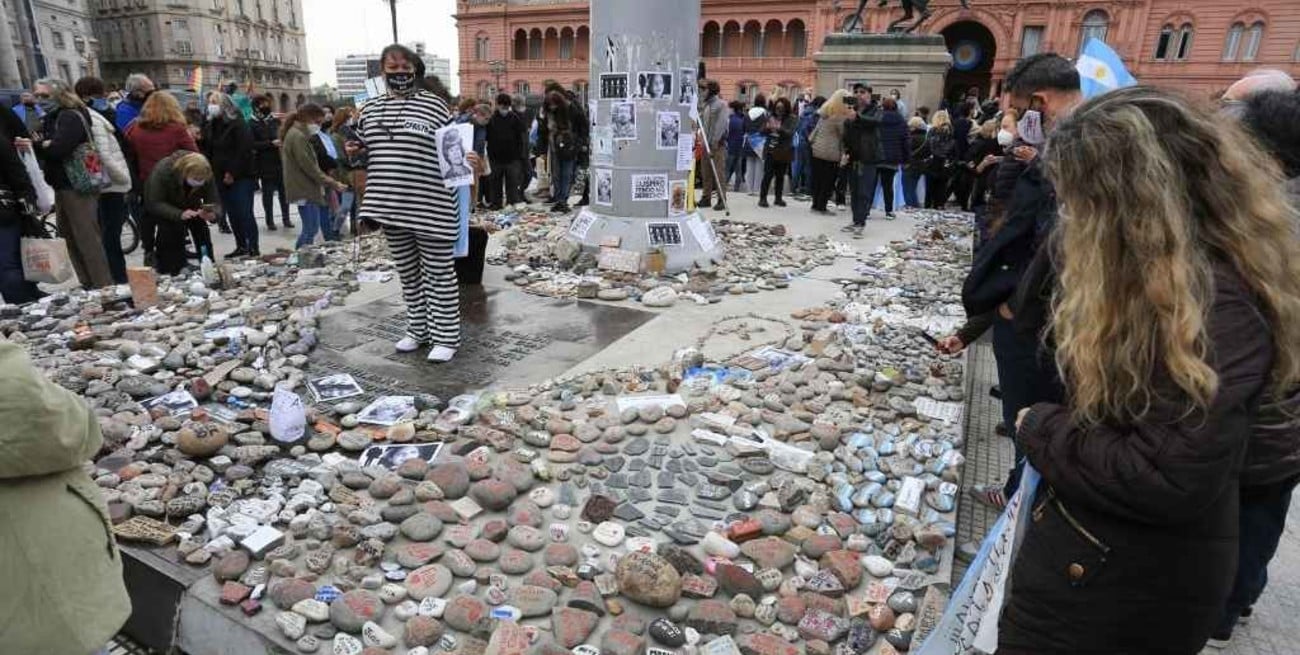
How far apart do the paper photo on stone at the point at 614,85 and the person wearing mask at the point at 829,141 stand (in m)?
3.95

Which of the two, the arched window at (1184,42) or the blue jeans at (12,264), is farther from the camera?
the arched window at (1184,42)

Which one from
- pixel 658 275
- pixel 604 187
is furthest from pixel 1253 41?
pixel 658 275

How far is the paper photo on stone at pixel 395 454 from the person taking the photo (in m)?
3.18

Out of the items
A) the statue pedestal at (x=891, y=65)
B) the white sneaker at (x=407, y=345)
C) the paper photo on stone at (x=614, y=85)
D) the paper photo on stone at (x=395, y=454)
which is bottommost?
the paper photo on stone at (x=395, y=454)

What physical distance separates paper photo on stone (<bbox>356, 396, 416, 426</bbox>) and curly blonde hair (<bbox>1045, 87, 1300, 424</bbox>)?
10.2ft

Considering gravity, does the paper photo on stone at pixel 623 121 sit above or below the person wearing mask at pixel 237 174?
above

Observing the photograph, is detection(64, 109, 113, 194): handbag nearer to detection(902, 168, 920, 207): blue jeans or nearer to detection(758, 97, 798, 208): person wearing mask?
detection(758, 97, 798, 208): person wearing mask

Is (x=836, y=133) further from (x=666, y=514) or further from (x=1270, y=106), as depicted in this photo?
(x=666, y=514)

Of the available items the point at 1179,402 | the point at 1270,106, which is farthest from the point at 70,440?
the point at 1270,106

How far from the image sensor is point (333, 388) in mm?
3967

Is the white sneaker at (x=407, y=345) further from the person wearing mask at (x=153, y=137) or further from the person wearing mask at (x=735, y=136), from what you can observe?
the person wearing mask at (x=735, y=136)

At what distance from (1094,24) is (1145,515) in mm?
44941

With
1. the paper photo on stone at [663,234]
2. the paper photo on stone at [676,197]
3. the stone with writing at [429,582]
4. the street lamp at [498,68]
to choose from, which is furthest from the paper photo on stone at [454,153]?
the street lamp at [498,68]

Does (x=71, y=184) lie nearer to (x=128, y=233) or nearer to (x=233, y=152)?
(x=233, y=152)
